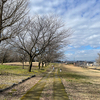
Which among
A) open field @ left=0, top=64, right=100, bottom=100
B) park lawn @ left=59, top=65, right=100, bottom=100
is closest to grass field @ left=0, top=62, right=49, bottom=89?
open field @ left=0, top=64, right=100, bottom=100

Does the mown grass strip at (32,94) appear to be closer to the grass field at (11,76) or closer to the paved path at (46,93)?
the paved path at (46,93)

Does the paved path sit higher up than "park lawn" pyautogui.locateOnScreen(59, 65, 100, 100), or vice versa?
the paved path

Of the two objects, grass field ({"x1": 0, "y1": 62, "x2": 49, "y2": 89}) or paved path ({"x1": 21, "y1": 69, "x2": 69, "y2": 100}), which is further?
grass field ({"x1": 0, "y1": 62, "x2": 49, "y2": 89})

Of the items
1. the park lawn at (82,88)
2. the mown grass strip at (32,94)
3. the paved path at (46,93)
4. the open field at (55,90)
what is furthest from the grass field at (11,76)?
the park lawn at (82,88)

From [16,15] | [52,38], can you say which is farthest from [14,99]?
[52,38]

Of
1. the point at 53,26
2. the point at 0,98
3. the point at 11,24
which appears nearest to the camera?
the point at 0,98

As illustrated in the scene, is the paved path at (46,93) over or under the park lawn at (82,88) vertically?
over

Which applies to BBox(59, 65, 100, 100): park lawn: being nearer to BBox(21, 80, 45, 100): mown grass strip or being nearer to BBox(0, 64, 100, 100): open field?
BBox(0, 64, 100, 100): open field

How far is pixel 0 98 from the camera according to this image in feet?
17.6

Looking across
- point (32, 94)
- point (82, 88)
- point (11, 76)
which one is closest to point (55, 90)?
point (32, 94)

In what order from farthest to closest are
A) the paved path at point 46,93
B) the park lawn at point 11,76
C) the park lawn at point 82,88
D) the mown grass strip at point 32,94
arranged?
the park lawn at point 11,76 → the park lawn at point 82,88 → the paved path at point 46,93 → the mown grass strip at point 32,94

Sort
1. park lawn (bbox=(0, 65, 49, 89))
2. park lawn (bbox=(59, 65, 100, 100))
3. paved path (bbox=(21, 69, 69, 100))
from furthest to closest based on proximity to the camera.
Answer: park lawn (bbox=(0, 65, 49, 89))
park lawn (bbox=(59, 65, 100, 100))
paved path (bbox=(21, 69, 69, 100))

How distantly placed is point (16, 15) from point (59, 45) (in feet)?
37.5

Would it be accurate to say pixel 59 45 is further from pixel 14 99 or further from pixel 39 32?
pixel 14 99
